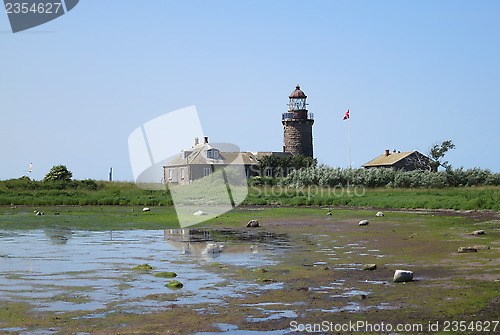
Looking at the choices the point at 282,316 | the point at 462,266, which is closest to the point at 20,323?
the point at 282,316

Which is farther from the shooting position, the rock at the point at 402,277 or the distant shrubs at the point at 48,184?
the distant shrubs at the point at 48,184

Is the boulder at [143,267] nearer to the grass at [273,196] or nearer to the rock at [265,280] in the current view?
the rock at [265,280]

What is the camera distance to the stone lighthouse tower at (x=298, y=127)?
311 ft

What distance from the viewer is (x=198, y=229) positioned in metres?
31.8

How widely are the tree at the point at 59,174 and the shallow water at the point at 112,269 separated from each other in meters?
53.2

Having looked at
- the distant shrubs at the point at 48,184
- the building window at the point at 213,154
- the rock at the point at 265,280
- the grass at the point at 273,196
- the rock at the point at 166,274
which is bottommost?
A: the rock at the point at 265,280

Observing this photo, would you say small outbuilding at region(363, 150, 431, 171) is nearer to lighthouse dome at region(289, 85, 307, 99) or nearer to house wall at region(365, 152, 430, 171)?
house wall at region(365, 152, 430, 171)

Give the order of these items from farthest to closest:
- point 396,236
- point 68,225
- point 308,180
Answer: point 308,180
point 68,225
point 396,236

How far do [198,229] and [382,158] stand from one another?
239ft


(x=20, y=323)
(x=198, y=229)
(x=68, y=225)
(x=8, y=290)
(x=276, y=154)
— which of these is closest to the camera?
(x=20, y=323)

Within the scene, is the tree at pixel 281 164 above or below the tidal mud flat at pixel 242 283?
above

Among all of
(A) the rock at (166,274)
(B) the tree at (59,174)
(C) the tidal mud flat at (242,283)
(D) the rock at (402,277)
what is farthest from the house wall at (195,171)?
(D) the rock at (402,277)

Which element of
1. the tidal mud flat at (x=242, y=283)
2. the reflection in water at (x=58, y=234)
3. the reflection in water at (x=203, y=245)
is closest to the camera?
the tidal mud flat at (x=242, y=283)

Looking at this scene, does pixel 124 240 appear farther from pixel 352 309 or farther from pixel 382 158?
pixel 382 158
